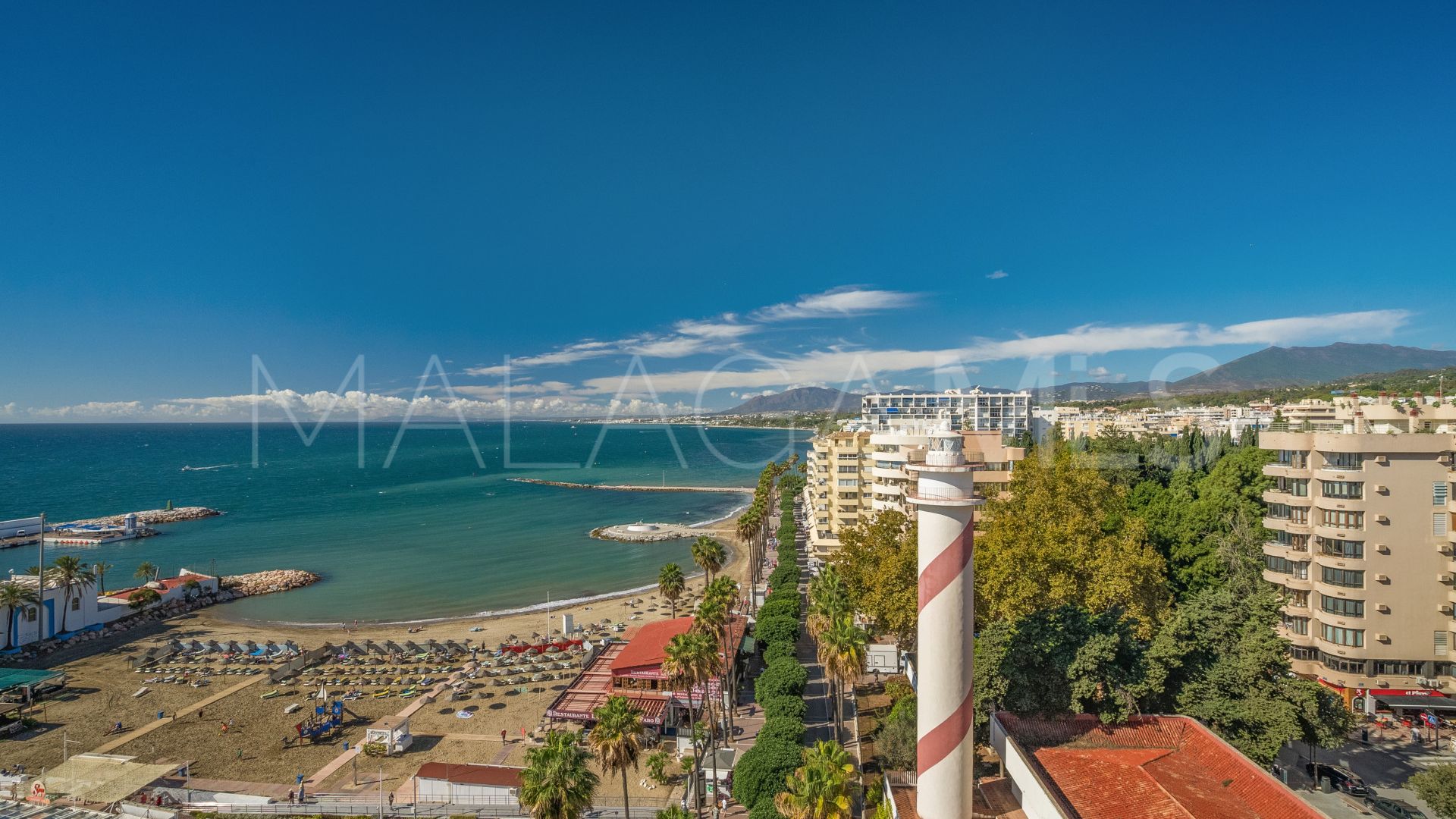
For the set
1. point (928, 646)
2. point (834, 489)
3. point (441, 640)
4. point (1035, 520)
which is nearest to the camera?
point (928, 646)

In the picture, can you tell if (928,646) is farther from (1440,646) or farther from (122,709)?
(122,709)

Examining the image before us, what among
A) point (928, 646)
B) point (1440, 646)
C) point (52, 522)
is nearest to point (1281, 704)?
point (928, 646)

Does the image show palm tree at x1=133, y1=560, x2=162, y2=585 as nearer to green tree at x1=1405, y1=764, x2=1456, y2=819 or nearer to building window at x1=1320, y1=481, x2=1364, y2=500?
Answer: green tree at x1=1405, y1=764, x2=1456, y2=819

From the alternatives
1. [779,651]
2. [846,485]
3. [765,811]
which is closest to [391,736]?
[779,651]

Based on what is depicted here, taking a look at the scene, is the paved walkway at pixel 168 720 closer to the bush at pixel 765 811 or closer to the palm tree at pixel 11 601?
the palm tree at pixel 11 601

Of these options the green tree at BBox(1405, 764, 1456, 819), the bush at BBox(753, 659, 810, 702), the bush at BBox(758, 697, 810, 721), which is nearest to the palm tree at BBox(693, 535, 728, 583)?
the bush at BBox(753, 659, 810, 702)

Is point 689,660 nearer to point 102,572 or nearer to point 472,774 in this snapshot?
point 472,774

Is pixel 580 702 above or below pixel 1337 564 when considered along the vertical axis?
below
